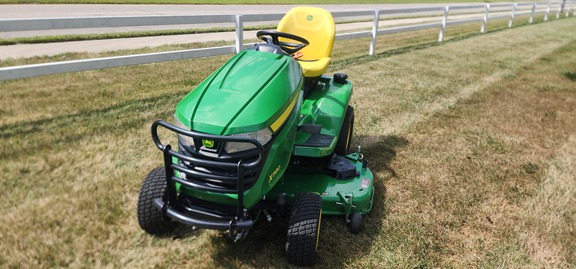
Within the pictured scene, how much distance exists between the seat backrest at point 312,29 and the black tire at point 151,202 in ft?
7.26

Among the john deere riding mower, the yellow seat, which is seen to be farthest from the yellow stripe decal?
the yellow seat

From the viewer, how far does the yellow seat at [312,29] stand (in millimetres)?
4289

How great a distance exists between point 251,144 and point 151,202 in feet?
2.45

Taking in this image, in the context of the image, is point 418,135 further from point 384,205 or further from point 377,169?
point 384,205

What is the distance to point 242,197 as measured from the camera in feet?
7.38

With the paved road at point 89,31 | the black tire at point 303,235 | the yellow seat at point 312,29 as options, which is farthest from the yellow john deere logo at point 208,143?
the paved road at point 89,31

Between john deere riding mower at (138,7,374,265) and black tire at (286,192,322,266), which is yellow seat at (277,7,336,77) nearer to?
john deere riding mower at (138,7,374,265)

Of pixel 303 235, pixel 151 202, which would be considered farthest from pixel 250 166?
pixel 151 202

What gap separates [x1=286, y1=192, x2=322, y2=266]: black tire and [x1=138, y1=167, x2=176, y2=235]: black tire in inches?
30.9

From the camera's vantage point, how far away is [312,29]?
4.38 m

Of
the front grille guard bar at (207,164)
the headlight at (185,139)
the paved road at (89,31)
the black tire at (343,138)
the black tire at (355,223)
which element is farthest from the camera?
the paved road at (89,31)

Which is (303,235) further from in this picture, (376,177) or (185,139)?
(376,177)

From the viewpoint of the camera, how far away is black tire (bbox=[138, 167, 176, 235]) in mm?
2555

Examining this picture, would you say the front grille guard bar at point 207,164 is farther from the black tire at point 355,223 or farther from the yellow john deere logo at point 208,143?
the black tire at point 355,223
